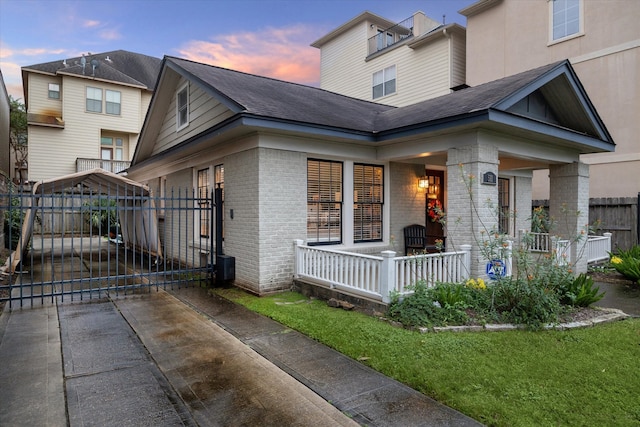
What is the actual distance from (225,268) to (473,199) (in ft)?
16.7

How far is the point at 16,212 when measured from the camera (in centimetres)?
1419

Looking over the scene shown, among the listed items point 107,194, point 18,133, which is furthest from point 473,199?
point 18,133

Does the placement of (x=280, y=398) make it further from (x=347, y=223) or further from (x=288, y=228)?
(x=347, y=223)

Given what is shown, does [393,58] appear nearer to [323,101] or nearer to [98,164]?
[323,101]

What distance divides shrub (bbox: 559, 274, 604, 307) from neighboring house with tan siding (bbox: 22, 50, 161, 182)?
2403 cm

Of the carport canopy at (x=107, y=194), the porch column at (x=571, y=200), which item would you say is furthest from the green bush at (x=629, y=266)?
the carport canopy at (x=107, y=194)

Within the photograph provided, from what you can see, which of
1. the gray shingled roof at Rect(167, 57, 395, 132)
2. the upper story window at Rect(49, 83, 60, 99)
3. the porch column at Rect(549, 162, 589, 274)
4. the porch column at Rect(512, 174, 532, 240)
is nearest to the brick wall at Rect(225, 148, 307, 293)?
the gray shingled roof at Rect(167, 57, 395, 132)

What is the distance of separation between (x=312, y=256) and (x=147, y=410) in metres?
4.30

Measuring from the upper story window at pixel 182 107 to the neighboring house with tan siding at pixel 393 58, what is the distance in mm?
11805

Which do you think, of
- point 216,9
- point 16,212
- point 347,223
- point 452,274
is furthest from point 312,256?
point 16,212

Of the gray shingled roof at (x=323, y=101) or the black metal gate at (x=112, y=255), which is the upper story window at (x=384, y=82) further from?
the black metal gate at (x=112, y=255)

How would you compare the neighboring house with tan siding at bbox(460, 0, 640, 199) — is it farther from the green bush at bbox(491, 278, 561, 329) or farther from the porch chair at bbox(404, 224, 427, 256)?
the green bush at bbox(491, 278, 561, 329)

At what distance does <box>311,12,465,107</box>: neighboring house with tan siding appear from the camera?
693 inches

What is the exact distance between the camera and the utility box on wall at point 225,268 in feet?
26.0
